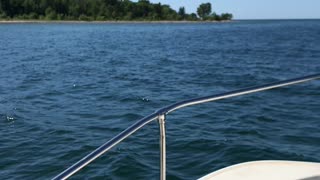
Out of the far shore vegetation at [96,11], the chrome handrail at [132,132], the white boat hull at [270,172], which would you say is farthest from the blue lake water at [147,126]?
the far shore vegetation at [96,11]

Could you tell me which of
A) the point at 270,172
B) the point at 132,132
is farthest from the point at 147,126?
the point at 132,132

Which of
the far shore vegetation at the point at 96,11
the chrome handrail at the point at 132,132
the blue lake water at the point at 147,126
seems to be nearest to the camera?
the chrome handrail at the point at 132,132

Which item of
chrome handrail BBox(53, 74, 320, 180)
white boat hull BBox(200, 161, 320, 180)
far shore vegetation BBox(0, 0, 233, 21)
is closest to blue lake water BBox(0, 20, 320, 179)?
white boat hull BBox(200, 161, 320, 180)

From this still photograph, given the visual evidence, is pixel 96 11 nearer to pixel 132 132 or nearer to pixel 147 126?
pixel 147 126

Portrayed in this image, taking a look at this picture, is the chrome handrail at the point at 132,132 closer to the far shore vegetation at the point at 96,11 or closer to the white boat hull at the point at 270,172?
the white boat hull at the point at 270,172

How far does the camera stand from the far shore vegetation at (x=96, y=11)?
145 meters

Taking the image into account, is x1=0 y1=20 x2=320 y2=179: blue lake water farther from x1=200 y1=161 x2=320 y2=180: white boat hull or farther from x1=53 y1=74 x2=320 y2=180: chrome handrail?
x1=53 y1=74 x2=320 y2=180: chrome handrail

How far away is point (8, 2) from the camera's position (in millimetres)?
143625

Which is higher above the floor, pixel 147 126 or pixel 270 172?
pixel 270 172

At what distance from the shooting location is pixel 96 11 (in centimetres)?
16162

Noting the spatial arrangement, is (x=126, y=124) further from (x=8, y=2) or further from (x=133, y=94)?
(x=8, y=2)

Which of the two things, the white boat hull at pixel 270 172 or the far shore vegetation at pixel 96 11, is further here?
the far shore vegetation at pixel 96 11

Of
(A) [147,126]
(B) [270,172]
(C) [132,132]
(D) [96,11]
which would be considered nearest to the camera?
(C) [132,132]

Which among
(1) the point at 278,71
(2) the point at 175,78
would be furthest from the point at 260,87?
(1) the point at 278,71
